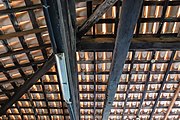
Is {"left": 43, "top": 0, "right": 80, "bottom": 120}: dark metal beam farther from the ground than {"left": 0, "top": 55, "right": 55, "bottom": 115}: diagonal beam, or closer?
farther from the ground

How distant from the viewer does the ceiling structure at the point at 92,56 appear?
3.58m

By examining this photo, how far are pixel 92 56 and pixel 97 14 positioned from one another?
178 cm

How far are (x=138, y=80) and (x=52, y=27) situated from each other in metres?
3.74

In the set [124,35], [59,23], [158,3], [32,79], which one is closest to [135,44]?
[158,3]

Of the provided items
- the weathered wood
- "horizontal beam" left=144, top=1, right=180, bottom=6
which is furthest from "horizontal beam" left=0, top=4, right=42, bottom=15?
"horizontal beam" left=144, top=1, right=180, bottom=6

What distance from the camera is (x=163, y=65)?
5836 mm

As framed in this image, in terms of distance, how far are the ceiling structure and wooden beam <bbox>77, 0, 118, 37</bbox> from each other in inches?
0.5

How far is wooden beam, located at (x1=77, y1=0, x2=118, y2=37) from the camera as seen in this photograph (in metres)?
3.43

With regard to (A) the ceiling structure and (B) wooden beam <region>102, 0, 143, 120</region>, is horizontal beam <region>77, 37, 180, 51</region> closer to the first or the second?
(A) the ceiling structure

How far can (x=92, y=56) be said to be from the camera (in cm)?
542

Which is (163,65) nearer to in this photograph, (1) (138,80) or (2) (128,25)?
(1) (138,80)

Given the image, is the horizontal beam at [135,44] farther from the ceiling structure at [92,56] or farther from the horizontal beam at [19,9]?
the horizontal beam at [19,9]

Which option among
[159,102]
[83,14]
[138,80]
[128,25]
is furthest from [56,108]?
[128,25]

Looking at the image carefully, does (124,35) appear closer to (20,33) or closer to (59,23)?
(59,23)
